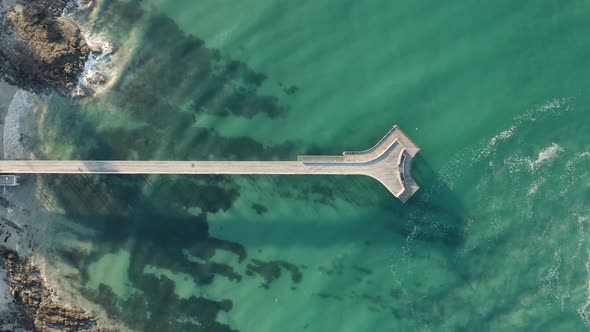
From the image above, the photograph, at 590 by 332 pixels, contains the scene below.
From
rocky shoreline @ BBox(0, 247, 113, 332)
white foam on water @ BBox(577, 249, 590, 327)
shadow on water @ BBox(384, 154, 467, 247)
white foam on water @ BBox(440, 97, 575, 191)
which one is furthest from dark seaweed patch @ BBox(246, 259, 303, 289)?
white foam on water @ BBox(577, 249, 590, 327)

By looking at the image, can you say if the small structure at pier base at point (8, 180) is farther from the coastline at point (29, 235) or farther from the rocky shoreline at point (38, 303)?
the rocky shoreline at point (38, 303)

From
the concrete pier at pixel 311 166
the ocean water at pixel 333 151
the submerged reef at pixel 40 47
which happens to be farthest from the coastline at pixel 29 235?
the concrete pier at pixel 311 166

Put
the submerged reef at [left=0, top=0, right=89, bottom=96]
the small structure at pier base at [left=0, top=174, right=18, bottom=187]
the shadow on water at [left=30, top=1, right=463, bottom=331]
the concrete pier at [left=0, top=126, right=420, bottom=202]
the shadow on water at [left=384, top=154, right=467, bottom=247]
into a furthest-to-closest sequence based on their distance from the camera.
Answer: the shadow on water at [left=384, top=154, right=467, bottom=247] → the shadow on water at [left=30, top=1, right=463, bottom=331] → the submerged reef at [left=0, top=0, right=89, bottom=96] → the small structure at pier base at [left=0, top=174, right=18, bottom=187] → the concrete pier at [left=0, top=126, right=420, bottom=202]

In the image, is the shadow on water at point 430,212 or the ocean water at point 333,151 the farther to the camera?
the shadow on water at point 430,212

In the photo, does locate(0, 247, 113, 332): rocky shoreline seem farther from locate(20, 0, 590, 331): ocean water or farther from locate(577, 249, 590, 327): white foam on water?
locate(577, 249, 590, 327): white foam on water

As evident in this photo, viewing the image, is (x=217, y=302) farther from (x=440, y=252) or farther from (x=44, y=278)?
(x=440, y=252)

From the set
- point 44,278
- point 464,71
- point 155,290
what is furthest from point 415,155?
point 44,278
